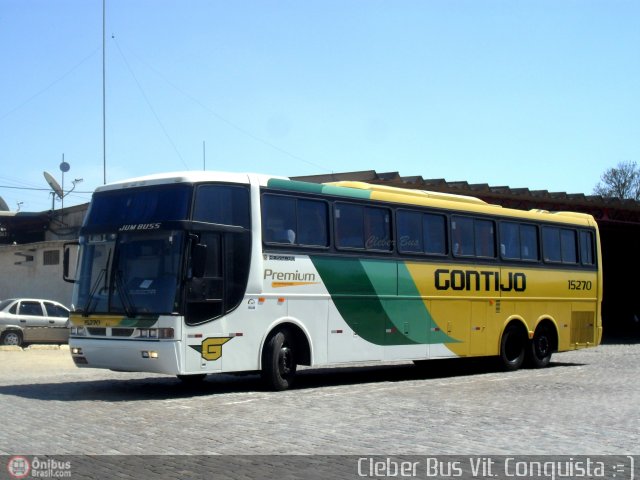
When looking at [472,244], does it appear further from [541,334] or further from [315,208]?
[315,208]

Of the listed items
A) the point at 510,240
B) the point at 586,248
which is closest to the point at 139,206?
the point at 510,240

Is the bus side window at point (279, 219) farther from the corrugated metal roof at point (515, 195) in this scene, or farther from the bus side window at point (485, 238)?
the corrugated metal roof at point (515, 195)

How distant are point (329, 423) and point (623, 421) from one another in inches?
149

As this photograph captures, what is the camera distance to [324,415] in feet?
38.4

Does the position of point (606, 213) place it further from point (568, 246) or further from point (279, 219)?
point (279, 219)

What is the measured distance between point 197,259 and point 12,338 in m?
15.9

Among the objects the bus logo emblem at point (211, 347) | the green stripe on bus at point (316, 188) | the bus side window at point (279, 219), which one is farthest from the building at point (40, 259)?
the bus logo emblem at point (211, 347)

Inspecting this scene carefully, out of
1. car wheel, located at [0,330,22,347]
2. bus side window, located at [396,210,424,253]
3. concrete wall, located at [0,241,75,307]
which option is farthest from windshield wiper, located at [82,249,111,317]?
concrete wall, located at [0,241,75,307]

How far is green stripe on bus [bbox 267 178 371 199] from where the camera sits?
14875 mm

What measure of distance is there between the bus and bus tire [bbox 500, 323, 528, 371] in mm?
39

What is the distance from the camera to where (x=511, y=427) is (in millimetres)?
10859

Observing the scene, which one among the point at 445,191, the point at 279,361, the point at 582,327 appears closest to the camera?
the point at 279,361

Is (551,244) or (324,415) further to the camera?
(551,244)

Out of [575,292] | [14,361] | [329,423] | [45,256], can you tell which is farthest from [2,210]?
[329,423]
